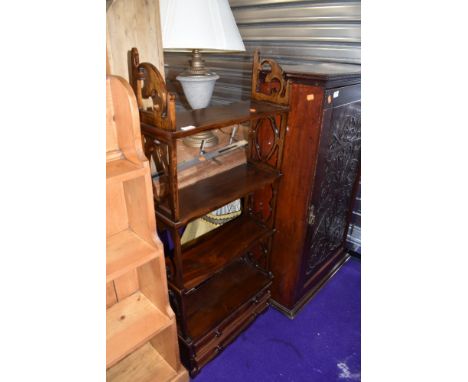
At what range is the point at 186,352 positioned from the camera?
1.48m

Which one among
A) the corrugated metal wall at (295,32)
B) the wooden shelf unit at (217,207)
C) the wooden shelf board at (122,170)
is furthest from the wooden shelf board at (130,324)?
the corrugated metal wall at (295,32)

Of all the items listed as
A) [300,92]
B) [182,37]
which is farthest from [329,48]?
[182,37]

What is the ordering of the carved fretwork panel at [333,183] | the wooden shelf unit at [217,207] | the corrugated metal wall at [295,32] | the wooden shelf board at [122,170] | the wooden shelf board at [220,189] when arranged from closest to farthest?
the wooden shelf board at [122,170] → the wooden shelf unit at [217,207] → the wooden shelf board at [220,189] → the carved fretwork panel at [333,183] → the corrugated metal wall at [295,32]

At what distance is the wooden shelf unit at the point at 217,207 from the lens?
1.08 m

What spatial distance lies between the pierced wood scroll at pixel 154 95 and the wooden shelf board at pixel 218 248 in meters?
0.72

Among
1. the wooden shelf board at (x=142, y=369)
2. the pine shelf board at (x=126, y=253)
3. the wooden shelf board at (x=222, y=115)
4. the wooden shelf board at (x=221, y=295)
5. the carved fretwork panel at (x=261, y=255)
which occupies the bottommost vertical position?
the wooden shelf board at (x=142, y=369)

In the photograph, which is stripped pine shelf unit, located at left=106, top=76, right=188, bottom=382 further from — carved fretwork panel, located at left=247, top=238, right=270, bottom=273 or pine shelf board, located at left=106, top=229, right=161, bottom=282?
carved fretwork panel, located at left=247, top=238, right=270, bottom=273

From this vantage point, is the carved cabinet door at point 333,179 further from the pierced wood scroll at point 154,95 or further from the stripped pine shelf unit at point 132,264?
the stripped pine shelf unit at point 132,264

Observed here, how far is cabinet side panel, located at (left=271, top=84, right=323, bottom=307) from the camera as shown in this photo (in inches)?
53.6

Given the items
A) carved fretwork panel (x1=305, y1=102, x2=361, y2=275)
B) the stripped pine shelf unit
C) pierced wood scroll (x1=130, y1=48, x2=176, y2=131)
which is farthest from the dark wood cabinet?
the stripped pine shelf unit

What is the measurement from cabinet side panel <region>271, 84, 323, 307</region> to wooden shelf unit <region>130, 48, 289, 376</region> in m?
0.05

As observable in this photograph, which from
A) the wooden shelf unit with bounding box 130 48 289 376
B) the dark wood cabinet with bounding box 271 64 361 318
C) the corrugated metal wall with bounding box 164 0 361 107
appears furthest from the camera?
the corrugated metal wall with bounding box 164 0 361 107

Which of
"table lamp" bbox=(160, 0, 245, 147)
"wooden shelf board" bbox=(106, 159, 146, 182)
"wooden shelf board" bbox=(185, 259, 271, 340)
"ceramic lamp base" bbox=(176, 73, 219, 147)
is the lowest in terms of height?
"wooden shelf board" bbox=(185, 259, 271, 340)
